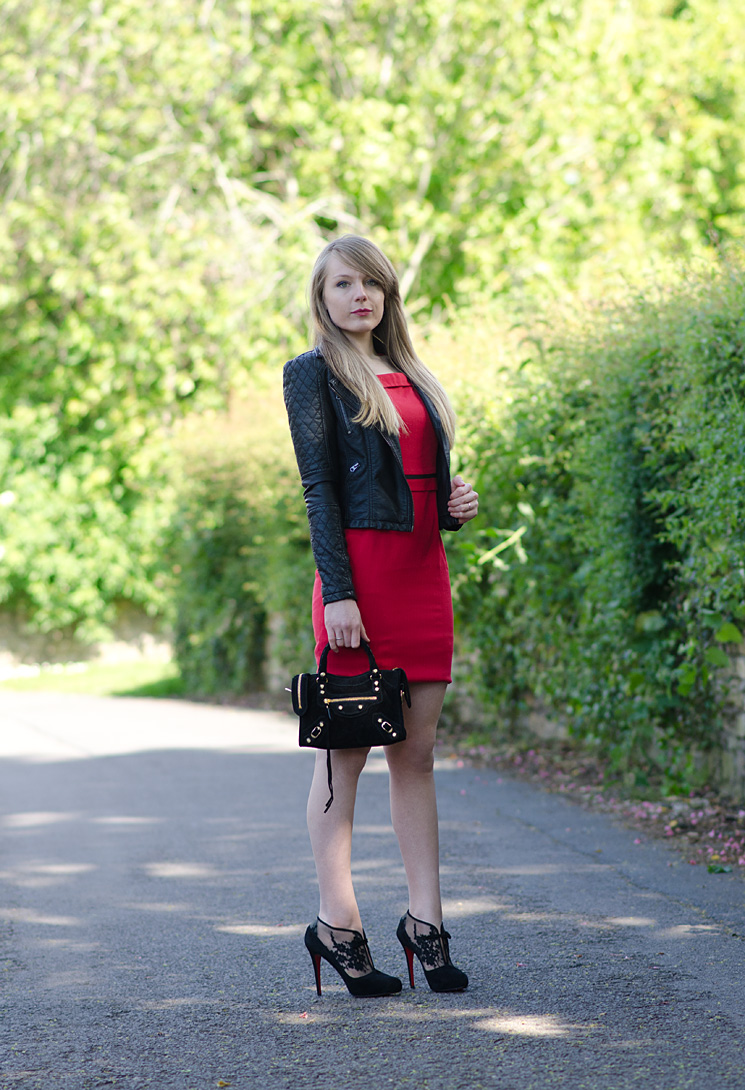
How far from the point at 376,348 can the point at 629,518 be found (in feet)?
8.26

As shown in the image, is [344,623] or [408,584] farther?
[408,584]

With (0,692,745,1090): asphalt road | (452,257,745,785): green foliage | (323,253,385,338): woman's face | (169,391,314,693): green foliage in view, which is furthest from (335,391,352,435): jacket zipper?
(169,391,314,693): green foliage

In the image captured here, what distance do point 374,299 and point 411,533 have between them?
0.64m

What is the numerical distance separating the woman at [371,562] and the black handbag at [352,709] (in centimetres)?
7

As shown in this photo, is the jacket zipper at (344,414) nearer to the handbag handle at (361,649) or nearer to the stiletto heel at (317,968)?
the handbag handle at (361,649)

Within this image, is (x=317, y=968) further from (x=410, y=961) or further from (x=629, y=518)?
(x=629, y=518)

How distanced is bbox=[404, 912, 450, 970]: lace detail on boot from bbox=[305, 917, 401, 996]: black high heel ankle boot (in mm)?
93

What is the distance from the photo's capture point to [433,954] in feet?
10.5

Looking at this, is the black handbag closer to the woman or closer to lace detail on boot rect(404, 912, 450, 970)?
the woman

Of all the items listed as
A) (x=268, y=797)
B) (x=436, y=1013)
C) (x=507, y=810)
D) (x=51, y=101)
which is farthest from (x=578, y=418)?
(x=51, y=101)

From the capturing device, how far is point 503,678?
7.67 metres

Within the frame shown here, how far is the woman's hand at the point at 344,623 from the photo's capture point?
123 inches

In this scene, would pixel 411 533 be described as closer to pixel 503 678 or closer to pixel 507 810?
pixel 507 810

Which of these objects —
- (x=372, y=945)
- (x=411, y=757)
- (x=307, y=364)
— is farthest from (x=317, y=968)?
(x=307, y=364)
